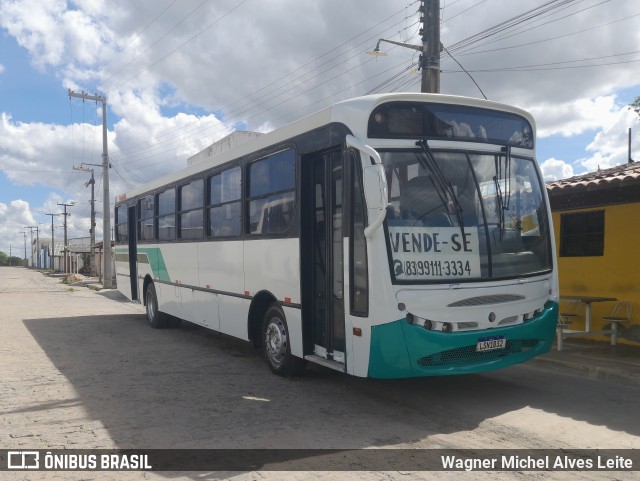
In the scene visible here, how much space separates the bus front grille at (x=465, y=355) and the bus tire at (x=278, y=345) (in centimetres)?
216

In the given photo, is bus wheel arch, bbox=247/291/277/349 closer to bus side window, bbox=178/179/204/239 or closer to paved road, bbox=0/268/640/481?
paved road, bbox=0/268/640/481

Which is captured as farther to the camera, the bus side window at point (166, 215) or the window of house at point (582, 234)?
the bus side window at point (166, 215)

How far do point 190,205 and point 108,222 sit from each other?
23.5 m

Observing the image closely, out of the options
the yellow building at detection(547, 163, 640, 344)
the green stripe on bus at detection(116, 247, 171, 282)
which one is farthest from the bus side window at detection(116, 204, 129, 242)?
the yellow building at detection(547, 163, 640, 344)

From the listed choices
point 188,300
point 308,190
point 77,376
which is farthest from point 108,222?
point 308,190

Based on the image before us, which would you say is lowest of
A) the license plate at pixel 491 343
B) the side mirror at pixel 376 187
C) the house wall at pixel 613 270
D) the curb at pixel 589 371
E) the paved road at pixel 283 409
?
the paved road at pixel 283 409

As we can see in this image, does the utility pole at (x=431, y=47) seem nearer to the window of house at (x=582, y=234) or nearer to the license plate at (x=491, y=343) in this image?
the window of house at (x=582, y=234)

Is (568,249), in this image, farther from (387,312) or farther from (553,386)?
(387,312)

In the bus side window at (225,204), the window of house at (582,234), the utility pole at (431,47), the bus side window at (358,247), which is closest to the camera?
the bus side window at (358,247)

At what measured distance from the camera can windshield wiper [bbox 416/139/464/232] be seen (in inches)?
231

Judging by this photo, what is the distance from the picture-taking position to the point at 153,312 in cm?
1324

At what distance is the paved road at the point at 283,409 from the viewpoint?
17.0 ft

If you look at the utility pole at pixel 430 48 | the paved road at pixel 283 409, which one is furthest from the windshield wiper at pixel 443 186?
the utility pole at pixel 430 48

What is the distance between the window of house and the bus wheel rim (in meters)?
5.94
